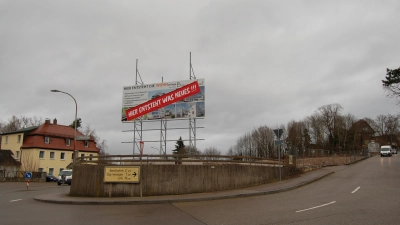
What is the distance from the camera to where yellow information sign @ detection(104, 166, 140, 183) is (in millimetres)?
15797

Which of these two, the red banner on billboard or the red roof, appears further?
the red roof

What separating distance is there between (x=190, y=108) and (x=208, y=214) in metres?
14.9

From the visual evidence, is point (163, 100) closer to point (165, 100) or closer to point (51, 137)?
point (165, 100)

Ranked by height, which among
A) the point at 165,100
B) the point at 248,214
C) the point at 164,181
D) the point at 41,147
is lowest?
the point at 248,214

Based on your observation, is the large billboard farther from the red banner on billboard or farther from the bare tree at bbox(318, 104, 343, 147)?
the bare tree at bbox(318, 104, 343, 147)

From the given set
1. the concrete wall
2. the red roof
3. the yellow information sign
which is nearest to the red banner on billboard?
the concrete wall

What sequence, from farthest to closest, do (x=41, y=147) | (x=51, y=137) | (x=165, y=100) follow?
(x=51, y=137) < (x=41, y=147) < (x=165, y=100)

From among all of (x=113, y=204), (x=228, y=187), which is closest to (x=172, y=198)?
(x=113, y=204)

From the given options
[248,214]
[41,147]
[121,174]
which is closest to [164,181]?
[121,174]

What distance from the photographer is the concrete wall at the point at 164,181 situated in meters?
15.9

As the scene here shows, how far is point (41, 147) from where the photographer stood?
182 ft

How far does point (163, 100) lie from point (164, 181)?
10239 millimetres

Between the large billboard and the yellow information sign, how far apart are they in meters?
9.57

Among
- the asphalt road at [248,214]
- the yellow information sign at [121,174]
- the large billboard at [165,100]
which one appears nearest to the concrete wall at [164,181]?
the yellow information sign at [121,174]
